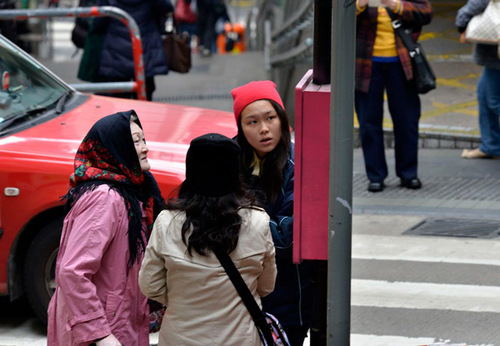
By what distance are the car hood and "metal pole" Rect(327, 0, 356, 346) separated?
6.03 ft

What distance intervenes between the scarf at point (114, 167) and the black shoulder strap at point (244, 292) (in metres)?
0.66

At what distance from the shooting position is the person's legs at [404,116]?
815cm

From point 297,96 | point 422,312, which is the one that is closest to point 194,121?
point 422,312

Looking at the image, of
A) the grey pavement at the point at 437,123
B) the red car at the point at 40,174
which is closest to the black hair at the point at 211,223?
the red car at the point at 40,174

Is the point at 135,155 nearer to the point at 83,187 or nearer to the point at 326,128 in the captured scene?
the point at 83,187

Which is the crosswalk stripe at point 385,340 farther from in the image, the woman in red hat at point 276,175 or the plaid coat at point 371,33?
the plaid coat at point 371,33

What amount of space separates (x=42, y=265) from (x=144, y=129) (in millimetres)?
1018

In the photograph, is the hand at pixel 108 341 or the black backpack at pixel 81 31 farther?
the black backpack at pixel 81 31

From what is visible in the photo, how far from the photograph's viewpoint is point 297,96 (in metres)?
3.32

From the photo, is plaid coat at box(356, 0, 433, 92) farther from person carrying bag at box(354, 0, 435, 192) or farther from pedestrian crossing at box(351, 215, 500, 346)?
pedestrian crossing at box(351, 215, 500, 346)

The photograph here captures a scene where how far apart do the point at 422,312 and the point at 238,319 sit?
265cm

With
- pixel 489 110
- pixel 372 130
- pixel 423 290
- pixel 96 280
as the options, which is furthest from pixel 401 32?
pixel 96 280

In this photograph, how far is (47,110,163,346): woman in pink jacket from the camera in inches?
138

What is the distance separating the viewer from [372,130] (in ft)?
27.1
